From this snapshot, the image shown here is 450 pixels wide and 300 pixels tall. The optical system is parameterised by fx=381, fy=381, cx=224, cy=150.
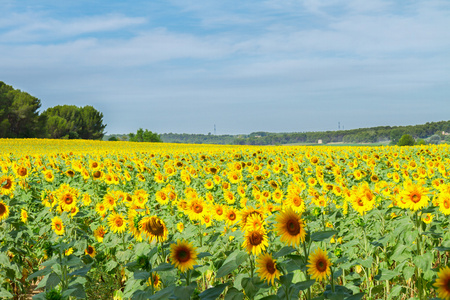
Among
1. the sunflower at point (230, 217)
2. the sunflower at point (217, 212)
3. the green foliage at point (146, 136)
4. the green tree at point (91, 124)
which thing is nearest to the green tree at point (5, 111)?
the green tree at point (91, 124)

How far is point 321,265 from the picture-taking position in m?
2.35

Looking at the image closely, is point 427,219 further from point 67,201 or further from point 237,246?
point 67,201

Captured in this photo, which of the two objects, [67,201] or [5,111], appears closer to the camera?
[67,201]

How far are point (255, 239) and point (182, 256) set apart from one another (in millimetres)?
507

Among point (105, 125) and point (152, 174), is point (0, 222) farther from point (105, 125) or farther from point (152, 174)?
point (105, 125)

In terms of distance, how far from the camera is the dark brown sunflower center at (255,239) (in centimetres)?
245

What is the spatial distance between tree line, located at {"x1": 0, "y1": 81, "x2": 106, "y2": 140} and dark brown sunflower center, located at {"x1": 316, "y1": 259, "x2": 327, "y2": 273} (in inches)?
2888

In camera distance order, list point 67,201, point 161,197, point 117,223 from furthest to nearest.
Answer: point 161,197, point 67,201, point 117,223

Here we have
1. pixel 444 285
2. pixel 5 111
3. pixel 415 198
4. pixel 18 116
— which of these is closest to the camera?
pixel 444 285

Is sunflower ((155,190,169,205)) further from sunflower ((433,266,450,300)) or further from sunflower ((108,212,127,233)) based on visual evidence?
sunflower ((433,266,450,300))

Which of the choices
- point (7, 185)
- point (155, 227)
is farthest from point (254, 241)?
→ point (7, 185)

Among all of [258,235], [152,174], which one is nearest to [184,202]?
[258,235]

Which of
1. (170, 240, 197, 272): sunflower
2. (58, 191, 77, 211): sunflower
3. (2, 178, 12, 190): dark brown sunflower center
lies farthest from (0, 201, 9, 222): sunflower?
(170, 240, 197, 272): sunflower

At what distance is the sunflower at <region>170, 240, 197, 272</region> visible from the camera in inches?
99.3
